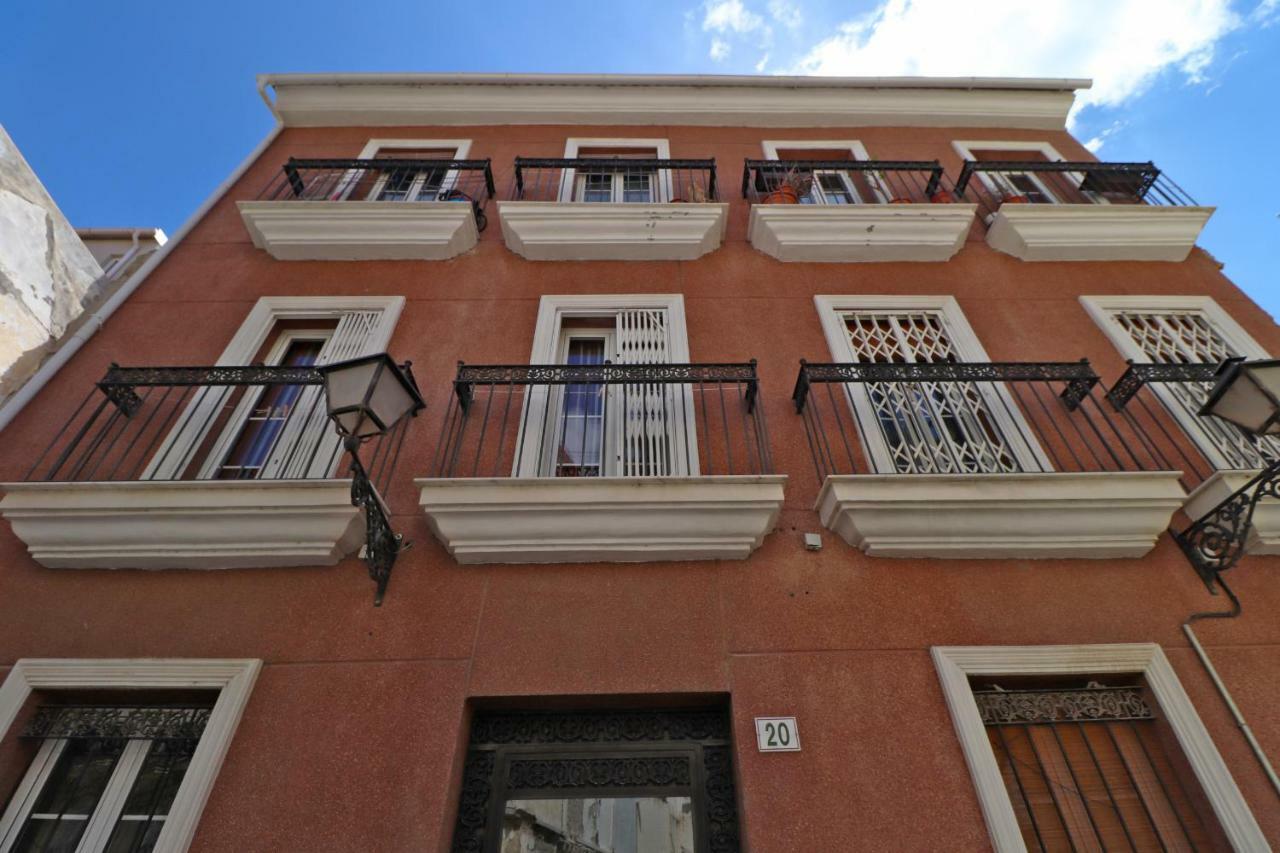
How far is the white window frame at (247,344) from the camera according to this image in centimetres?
440

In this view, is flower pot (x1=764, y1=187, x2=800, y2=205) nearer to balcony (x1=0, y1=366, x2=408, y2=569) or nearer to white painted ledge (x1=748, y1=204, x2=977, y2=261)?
white painted ledge (x1=748, y1=204, x2=977, y2=261)

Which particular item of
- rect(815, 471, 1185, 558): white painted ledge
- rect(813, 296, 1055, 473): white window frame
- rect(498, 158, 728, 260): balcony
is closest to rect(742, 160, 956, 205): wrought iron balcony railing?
rect(498, 158, 728, 260): balcony

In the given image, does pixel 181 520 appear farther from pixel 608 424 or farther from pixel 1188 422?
pixel 1188 422

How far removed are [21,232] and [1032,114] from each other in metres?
11.6

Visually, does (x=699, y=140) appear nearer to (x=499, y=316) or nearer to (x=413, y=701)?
(x=499, y=316)

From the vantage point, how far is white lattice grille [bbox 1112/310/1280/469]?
14.9ft

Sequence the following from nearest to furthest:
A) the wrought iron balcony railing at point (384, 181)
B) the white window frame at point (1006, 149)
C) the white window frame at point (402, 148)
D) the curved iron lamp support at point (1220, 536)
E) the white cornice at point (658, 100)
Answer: the curved iron lamp support at point (1220, 536), the wrought iron balcony railing at point (384, 181), the white window frame at point (402, 148), the white window frame at point (1006, 149), the white cornice at point (658, 100)

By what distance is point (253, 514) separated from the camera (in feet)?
12.3

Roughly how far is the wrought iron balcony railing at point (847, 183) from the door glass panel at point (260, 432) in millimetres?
4992

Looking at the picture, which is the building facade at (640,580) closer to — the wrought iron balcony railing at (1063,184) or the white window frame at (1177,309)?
the white window frame at (1177,309)

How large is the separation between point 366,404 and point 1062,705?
420 centimetres

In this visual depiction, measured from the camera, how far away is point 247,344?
5.24 meters

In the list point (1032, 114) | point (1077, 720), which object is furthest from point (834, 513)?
point (1032, 114)

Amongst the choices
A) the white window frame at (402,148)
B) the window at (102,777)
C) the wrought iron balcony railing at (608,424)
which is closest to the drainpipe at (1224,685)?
the wrought iron balcony railing at (608,424)
